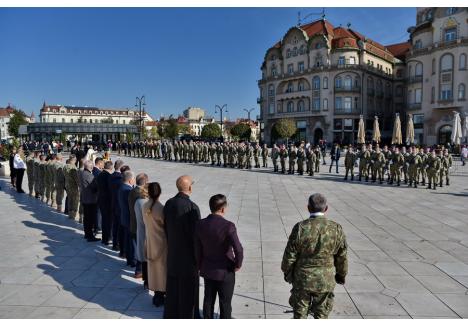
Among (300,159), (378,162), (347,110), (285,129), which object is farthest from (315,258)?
(347,110)

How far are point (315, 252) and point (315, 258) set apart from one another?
0.07 metres

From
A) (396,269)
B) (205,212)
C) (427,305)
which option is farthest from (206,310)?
(205,212)

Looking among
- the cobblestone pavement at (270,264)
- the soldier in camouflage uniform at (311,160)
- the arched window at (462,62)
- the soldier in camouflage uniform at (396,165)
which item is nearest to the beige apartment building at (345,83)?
the arched window at (462,62)

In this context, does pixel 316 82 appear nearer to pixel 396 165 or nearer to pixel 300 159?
pixel 300 159

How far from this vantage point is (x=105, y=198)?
739 centimetres

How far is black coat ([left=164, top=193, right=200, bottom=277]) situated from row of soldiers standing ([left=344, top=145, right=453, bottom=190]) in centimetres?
1453

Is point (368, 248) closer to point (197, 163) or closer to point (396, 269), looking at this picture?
point (396, 269)

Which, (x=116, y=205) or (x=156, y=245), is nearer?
(x=156, y=245)

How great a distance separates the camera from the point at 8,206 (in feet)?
38.3

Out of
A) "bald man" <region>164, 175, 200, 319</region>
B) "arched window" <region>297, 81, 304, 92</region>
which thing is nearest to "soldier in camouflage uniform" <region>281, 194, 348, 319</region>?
"bald man" <region>164, 175, 200, 319</region>

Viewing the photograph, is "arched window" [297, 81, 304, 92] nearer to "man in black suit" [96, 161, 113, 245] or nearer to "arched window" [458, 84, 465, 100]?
"arched window" [458, 84, 465, 100]

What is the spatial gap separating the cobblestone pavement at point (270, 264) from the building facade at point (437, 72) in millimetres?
36254

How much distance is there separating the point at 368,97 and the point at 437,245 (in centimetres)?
5004

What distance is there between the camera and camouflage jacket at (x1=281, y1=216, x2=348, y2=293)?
354 centimetres
